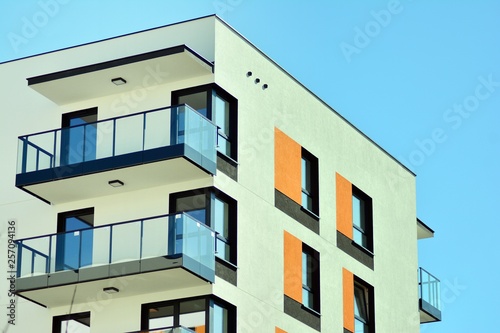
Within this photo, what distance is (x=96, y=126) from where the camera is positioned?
40.9m

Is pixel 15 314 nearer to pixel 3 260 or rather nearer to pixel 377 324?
pixel 3 260

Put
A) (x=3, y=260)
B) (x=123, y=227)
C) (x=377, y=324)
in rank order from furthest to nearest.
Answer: (x=377, y=324), (x=3, y=260), (x=123, y=227)

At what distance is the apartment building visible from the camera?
39688 millimetres

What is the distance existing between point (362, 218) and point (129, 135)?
35.3 feet

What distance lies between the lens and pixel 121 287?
131 ft

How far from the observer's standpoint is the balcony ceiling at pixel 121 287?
3909 centimetres

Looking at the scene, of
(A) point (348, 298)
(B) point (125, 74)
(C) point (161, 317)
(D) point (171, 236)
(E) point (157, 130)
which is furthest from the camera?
(A) point (348, 298)

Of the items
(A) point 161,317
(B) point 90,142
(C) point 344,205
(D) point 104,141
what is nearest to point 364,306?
(C) point 344,205

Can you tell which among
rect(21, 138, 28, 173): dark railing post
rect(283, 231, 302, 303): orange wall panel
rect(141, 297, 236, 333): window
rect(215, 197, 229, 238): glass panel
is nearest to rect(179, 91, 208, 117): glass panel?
rect(215, 197, 229, 238): glass panel

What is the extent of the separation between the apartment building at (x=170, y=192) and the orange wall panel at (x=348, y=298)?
58 millimetres

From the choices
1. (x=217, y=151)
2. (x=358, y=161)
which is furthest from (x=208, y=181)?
(x=358, y=161)

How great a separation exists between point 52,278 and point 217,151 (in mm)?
5220

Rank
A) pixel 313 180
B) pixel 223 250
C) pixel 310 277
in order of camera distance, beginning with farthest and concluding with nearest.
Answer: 1. pixel 313 180
2. pixel 310 277
3. pixel 223 250

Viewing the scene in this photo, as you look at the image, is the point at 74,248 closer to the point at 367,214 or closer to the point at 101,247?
the point at 101,247
